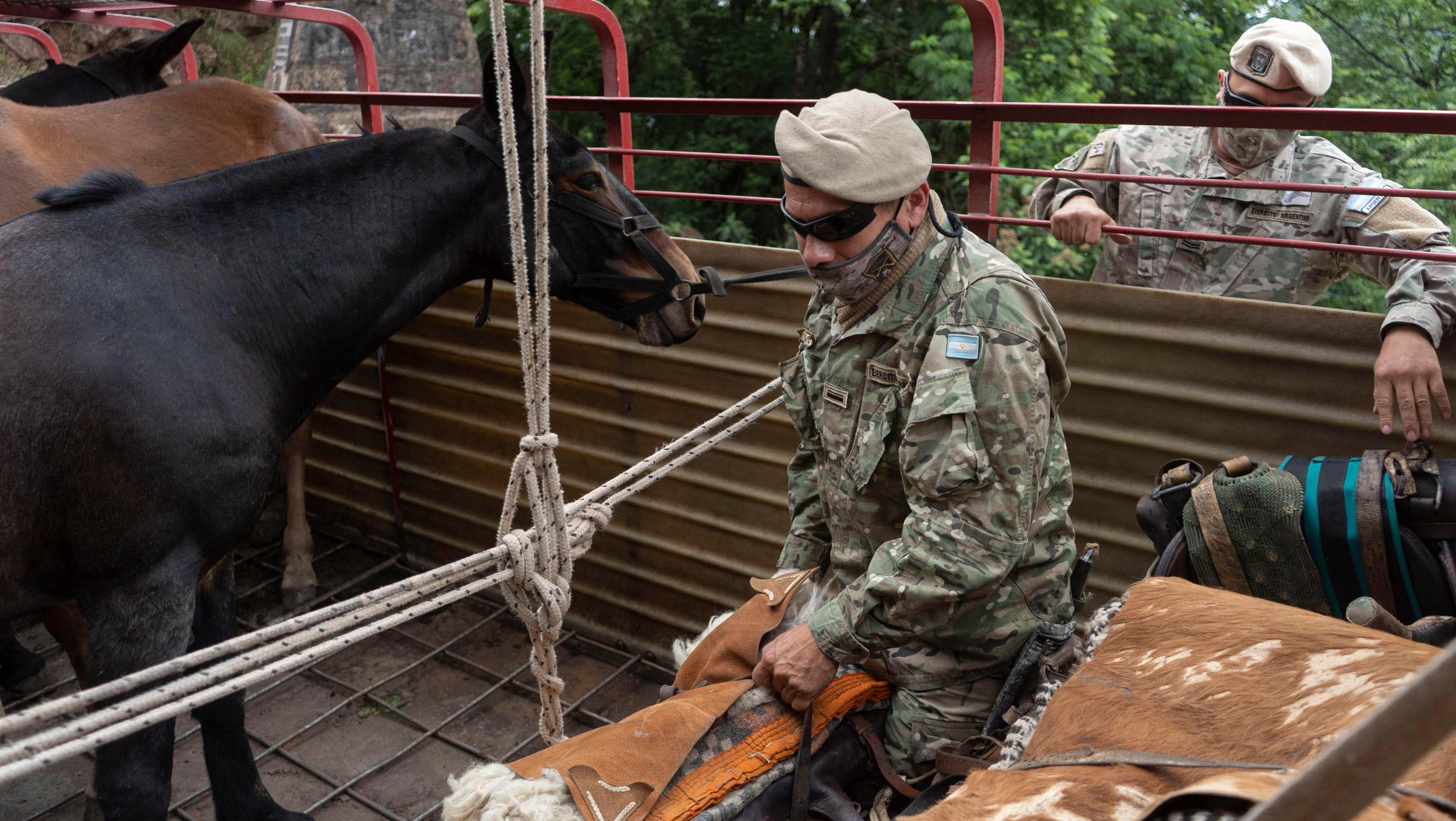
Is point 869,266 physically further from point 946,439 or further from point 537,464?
point 537,464

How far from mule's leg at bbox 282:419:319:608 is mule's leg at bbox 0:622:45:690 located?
99cm

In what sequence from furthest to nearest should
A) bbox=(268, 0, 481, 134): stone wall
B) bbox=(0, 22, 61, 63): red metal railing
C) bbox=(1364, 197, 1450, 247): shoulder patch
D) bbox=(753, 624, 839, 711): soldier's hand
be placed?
bbox=(268, 0, 481, 134): stone wall
bbox=(0, 22, 61, 63): red metal railing
bbox=(1364, 197, 1450, 247): shoulder patch
bbox=(753, 624, 839, 711): soldier's hand

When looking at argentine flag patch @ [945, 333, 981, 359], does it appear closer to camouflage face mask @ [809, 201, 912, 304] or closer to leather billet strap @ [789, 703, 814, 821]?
camouflage face mask @ [809, 201, 912, 304]

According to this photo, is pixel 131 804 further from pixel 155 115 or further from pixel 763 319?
pixel 155 115

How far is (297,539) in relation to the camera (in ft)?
15.0

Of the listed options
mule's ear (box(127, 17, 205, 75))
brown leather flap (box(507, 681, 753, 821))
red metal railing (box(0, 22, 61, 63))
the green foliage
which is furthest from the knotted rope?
the green foliage

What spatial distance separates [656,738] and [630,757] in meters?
0.06

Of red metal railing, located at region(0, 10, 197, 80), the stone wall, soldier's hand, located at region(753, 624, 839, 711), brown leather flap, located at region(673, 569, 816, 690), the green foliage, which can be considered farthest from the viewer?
the stone wall

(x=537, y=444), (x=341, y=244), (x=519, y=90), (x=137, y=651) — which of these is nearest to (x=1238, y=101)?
(x=519, y=90)

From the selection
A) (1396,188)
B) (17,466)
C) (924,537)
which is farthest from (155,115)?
(1396,188)

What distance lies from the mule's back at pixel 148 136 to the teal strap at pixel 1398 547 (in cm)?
325

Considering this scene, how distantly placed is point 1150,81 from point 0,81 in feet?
40.9

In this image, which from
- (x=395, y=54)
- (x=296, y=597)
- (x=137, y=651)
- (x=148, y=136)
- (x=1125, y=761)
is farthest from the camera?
(x=395, y=54)

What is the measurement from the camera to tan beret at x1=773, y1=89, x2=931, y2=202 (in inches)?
69.5
